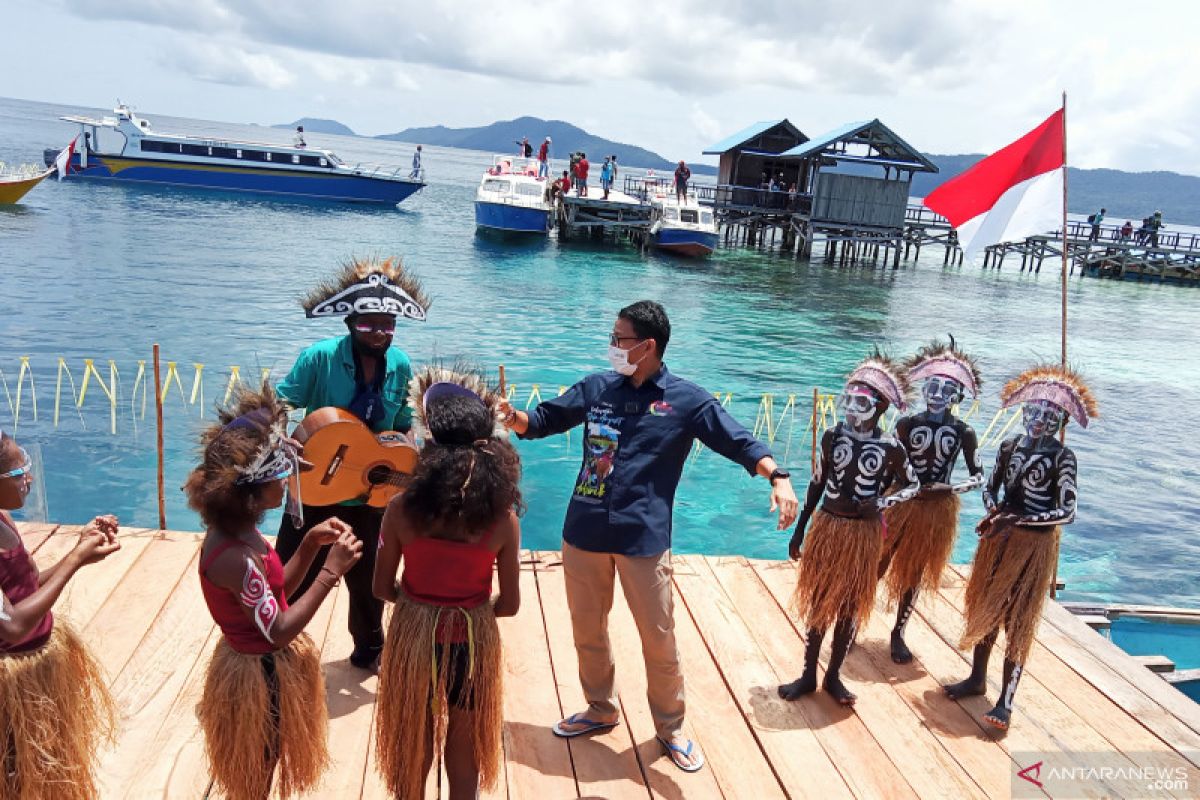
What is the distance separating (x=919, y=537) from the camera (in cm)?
450

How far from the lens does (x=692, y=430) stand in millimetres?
3516

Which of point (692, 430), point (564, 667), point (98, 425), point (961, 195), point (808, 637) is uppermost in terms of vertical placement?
point (961, 195)

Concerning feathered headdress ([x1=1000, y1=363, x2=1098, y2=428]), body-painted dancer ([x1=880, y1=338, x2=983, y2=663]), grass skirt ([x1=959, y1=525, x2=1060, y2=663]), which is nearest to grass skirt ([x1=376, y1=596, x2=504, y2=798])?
body-painted dancer ([x1=880, y1=338, x2=983, y2=663])

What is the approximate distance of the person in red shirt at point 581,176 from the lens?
122 ft

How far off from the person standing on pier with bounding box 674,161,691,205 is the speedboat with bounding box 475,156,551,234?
562cm

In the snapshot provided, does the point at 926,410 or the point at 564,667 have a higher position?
the point at 926,410

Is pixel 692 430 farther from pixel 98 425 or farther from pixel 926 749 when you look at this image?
pixel 98 425

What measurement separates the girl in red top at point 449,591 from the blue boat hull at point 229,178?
42.7m

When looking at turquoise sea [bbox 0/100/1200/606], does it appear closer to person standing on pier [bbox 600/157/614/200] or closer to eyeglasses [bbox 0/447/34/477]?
eyeglasses [bbox 0/447/34/477]

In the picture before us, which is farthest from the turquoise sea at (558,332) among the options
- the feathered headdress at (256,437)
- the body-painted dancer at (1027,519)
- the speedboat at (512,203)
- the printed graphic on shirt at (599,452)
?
the body-painted dancer at (1027,519)

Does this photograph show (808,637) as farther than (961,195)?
No

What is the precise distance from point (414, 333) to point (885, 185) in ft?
81.7

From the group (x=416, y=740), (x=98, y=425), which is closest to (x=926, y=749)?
(x=416, y=740)

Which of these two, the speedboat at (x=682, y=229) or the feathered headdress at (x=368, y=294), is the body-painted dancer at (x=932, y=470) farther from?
the speedboat at (x=682, y=229)
